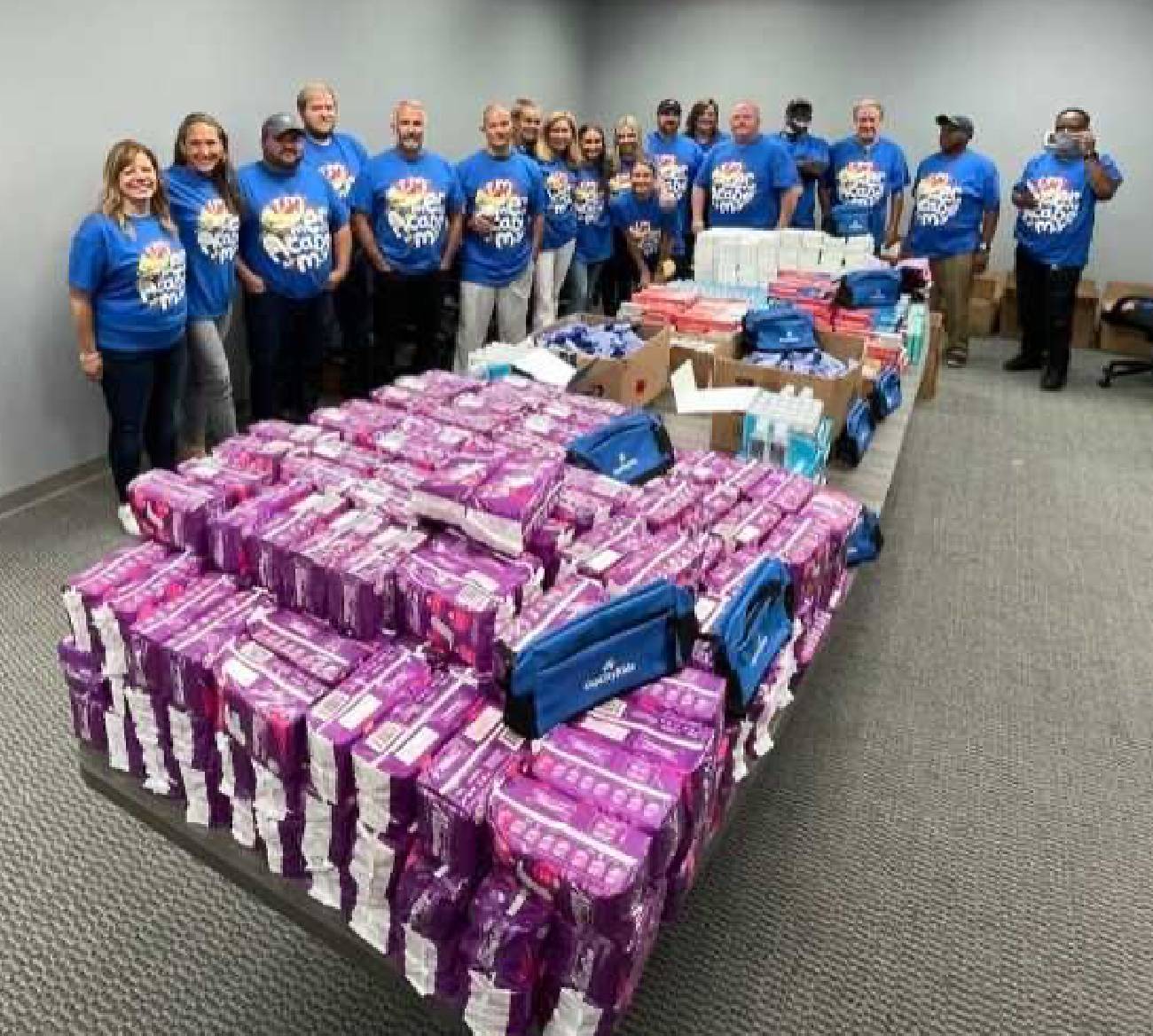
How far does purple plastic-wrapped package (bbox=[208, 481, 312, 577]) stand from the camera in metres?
1.71

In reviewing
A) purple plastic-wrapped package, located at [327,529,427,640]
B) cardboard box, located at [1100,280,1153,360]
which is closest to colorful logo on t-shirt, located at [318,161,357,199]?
purple plastic-wrapped package, located at [327,529,427,640]

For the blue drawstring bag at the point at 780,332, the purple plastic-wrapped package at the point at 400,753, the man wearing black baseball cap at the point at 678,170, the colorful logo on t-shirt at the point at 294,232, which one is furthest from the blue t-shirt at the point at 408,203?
the purple plastic-wrapped package at the point at 400,753

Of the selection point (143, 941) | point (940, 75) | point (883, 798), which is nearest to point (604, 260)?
point (940, 75)

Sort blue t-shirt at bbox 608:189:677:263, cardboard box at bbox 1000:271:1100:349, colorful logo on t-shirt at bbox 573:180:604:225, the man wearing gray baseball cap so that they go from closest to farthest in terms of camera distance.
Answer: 1. the man wearing gray baseball cap
2. colorful logo on t-shirt at bbox 573:180:604:225
3. blue t-shirt at bbox 608:189:677:263
4. cardboard box at bbox 1000:271:1100:349

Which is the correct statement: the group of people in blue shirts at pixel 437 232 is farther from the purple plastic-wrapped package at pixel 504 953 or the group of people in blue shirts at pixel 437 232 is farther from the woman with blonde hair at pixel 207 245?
the purple plastic-wrapped package at pixel 504 953

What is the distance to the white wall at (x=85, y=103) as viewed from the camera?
11.4ft

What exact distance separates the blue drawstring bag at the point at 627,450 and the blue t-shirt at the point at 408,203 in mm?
2583

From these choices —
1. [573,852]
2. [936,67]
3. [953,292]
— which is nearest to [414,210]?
[953,292]

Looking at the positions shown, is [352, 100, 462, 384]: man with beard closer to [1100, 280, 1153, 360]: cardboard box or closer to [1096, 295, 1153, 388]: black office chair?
[1096, 295, 1153, 388]: black office chair

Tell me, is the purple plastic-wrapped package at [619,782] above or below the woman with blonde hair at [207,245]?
below

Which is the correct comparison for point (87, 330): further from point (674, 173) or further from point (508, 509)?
point (674, 173)

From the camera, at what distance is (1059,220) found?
569cm

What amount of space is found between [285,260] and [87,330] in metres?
0.97

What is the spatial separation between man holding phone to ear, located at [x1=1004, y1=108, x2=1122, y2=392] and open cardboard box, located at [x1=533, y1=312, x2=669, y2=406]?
3.54 m
